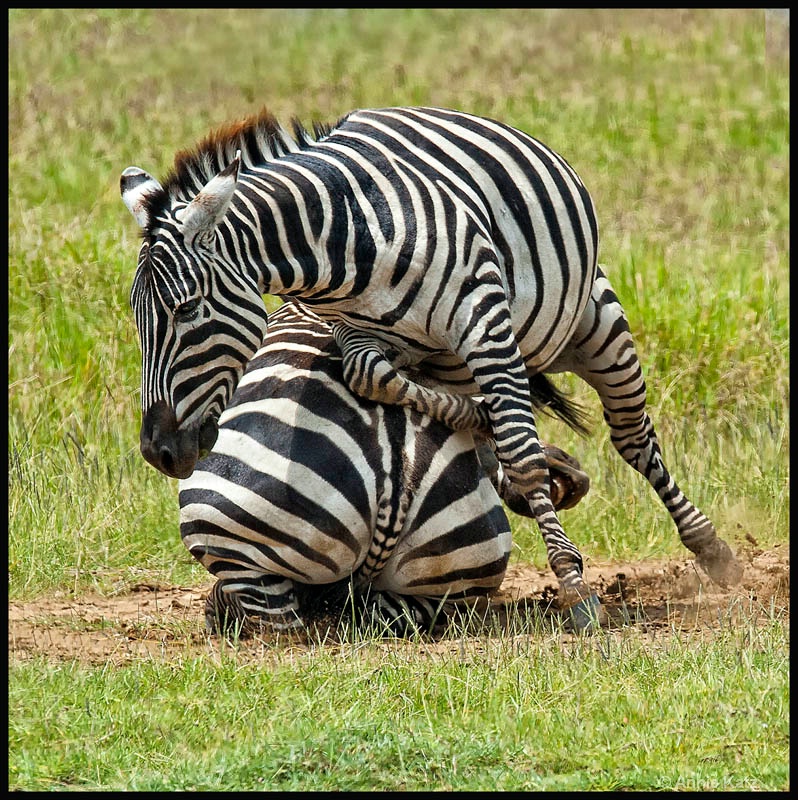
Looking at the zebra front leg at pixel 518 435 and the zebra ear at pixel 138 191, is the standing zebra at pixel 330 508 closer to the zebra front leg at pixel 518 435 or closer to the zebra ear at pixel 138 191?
the zebra front leg at pixel 518 435

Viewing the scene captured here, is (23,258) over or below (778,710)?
over

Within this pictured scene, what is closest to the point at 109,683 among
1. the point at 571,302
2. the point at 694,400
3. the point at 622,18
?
the point at 571,302

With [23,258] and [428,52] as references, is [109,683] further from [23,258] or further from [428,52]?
[428,52]

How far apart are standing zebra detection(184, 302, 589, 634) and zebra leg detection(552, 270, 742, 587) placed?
41.0 inches

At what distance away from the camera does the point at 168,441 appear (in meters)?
5.24

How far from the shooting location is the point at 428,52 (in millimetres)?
20766

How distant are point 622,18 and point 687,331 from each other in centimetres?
1320

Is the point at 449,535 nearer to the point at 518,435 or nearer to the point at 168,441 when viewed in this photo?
the point at 518,435

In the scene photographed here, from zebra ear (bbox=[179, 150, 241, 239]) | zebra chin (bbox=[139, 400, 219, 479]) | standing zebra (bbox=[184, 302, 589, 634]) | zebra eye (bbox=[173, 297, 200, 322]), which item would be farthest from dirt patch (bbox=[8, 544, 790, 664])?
zebra ear (bbox=[179, 150, 241, 239])

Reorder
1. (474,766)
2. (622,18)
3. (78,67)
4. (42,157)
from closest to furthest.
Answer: (474,766), (42,157), (78,67), (622,18)

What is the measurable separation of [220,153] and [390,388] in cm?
130

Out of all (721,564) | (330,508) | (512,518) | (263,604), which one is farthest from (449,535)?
(512,518)

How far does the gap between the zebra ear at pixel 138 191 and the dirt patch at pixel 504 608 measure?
1.92m

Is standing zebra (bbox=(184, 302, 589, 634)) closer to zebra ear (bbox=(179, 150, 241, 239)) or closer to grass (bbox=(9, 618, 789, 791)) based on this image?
grass (bbox=(9, 618, 789, 791))
